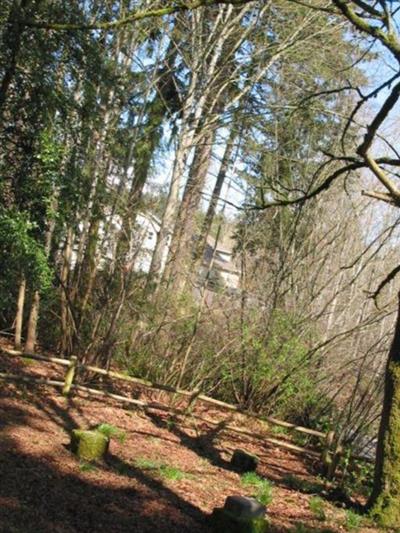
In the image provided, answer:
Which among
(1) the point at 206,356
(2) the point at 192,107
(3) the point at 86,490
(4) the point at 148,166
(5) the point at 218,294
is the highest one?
(2) the point at 192,107

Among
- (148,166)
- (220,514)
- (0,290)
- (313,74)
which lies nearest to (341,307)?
(148,166)

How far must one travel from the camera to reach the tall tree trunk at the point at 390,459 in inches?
242

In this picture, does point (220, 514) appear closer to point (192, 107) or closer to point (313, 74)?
point (192, 107)

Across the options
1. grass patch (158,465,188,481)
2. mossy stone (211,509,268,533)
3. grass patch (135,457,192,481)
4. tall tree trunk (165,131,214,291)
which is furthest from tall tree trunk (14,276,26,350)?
mossy stone (211,509,268,533)

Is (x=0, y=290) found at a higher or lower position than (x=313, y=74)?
lower

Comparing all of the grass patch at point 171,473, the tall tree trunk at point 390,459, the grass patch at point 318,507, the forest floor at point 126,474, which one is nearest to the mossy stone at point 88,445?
the forest floor at point 126,474

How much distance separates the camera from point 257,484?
22.7 ft

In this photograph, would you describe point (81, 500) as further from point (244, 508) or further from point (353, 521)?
point (353, 521)

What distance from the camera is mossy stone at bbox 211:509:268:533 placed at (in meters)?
4.85

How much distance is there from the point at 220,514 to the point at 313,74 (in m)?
11.8

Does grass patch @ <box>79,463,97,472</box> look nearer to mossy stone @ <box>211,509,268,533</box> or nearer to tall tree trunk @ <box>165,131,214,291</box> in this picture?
mossy stone @ <box>211,509,268,533</box>

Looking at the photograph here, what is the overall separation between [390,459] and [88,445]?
10.3 feet

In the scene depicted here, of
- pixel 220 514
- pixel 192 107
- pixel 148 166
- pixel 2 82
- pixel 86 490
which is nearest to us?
pixel 220 514

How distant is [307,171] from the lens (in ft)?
41.8
